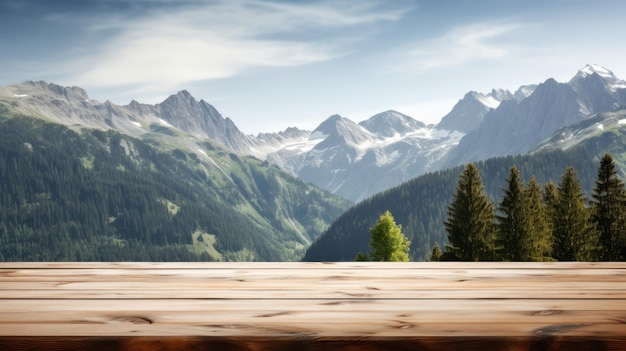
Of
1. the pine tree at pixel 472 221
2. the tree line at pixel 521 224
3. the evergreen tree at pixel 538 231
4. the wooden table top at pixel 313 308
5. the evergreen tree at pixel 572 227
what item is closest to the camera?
the wooden table top at pixel 313 308

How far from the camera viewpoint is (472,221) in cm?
4500

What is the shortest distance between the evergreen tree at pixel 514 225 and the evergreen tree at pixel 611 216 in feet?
25.7

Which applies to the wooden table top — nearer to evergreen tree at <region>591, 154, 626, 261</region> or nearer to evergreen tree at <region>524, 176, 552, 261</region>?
evergreen tree at <region>524, 176, 552, 261</region>

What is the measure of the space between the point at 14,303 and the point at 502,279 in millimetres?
3439

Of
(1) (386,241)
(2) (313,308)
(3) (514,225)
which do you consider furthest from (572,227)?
(2) (313,308)

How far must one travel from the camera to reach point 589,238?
149 feet

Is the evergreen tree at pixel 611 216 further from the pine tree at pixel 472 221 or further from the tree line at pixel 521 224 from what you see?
the pine tree at pixel 472 221

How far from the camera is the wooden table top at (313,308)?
291cm

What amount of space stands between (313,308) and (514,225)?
4372 cm

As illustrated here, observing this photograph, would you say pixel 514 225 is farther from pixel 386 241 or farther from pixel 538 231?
pixel 386 241

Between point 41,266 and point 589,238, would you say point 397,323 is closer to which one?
point 41,266

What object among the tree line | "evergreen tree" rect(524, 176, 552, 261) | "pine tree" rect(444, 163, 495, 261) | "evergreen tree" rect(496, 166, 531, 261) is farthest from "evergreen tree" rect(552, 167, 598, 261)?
"pine tree" rect(444, 163, 495, 261)

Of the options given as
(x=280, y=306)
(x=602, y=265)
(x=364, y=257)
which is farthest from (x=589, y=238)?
(x=280, y=306)

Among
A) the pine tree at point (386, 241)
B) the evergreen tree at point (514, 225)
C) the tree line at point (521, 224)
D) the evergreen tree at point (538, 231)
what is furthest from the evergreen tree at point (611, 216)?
the pine tree at point (386, 241)
